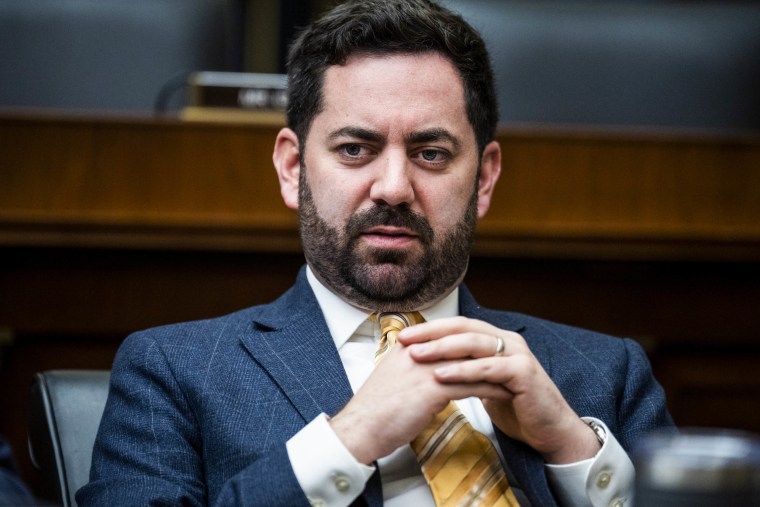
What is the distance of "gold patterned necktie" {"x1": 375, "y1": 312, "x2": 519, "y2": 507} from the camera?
1393 millimetres

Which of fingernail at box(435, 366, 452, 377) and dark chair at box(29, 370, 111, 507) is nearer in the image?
fingernail at box(435, 366, 452, 377)

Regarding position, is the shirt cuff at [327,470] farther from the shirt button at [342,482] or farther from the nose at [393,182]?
the nose at [393,182]

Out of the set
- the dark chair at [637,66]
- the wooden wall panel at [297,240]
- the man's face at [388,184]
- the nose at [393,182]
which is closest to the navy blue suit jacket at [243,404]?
the man's face at [388,184]

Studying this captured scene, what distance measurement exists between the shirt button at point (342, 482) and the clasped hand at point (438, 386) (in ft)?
0.10

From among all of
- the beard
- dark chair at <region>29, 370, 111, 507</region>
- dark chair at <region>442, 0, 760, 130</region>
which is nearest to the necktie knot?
the beard

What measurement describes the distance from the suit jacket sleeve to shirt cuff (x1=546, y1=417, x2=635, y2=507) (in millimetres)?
345

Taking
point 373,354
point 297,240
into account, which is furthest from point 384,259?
point 297,240

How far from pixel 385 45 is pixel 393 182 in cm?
22

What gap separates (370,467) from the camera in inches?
52.6

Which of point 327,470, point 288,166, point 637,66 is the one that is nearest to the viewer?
point 327,470

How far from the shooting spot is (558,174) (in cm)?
271

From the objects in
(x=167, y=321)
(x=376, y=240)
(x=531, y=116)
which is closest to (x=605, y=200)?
(x=531, y=116)

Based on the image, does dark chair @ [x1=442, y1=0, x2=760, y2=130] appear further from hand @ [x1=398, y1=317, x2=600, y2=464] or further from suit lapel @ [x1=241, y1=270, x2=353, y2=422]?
hand @ [x1=398, y1=317, x2=600, y2=464]

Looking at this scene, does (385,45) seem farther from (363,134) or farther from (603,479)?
(603,479)
